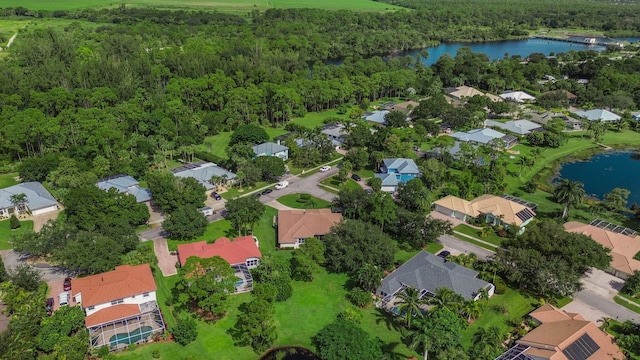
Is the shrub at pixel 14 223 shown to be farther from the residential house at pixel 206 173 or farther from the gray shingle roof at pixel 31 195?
the residential house at pixel 206 173

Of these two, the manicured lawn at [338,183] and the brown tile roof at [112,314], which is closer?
the brown tile roof at [112,314]

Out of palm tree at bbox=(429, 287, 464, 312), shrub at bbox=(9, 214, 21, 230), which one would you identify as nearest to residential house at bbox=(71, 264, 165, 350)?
shrub at bbox=(9, 214, 21, 230)

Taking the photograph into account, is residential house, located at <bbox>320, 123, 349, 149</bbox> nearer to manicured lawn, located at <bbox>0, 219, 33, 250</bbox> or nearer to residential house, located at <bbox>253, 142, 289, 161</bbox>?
residential house, located at <bbox>253, 142, 289, 161</bbox>

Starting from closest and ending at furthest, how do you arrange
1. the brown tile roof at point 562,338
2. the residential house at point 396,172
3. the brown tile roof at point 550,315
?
the brown tile roof at point 562,338, the brown tile roof at point 550,315, the residential house at point 396,172

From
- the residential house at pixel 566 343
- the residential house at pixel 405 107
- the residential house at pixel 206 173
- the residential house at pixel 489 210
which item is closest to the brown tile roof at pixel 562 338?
the residential house at pixel 566 343

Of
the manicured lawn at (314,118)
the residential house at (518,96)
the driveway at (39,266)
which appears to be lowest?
the driveway at (39,266)

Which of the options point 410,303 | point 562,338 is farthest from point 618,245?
point 410,303

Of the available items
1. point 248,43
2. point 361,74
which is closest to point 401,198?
point 361,74

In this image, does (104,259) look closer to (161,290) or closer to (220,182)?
(161,290)
